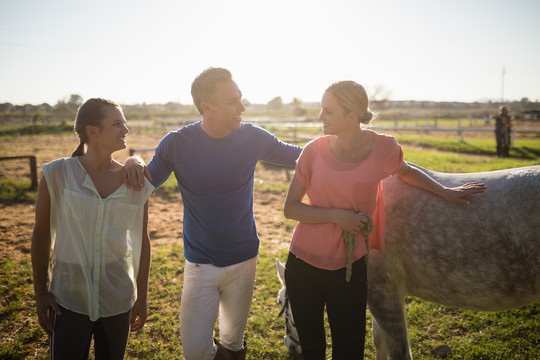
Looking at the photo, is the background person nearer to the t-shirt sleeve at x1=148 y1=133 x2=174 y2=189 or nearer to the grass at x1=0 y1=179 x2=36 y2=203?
the t-shirt sleeve at x1=148 y1=133 x2=174 y2=189

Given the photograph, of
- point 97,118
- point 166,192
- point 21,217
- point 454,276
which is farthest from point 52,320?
point 166,192

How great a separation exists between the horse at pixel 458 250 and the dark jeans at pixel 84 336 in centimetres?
172

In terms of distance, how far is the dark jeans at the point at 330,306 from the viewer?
193 centimetres

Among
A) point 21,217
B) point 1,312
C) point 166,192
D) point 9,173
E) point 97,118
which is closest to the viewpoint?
point 97,118

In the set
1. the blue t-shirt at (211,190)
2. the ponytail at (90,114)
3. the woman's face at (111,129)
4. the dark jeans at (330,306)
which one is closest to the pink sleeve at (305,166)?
the dark jeans at (330,306)

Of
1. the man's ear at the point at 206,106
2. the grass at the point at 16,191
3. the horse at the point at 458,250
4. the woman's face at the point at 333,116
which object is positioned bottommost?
the grass at the point at 16,191

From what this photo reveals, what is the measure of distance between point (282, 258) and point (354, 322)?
11.6 feet

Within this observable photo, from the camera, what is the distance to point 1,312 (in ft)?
13.0

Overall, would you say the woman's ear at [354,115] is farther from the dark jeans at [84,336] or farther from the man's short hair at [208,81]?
the dark jeans at [84,336]

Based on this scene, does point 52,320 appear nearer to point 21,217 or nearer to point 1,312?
point 1,312

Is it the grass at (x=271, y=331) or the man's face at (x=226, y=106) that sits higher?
the man's face at (x=226, y=106)

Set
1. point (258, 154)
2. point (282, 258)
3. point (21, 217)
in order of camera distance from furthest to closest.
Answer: point (21, 217) → point (282, 258) → point (258, 154)

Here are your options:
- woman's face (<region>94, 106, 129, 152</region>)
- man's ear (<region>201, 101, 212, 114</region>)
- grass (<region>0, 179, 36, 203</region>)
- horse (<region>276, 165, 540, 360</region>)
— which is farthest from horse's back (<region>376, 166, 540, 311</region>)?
grass (<region>0, 179, 36, 203</region>)

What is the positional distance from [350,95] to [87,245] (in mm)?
1761
